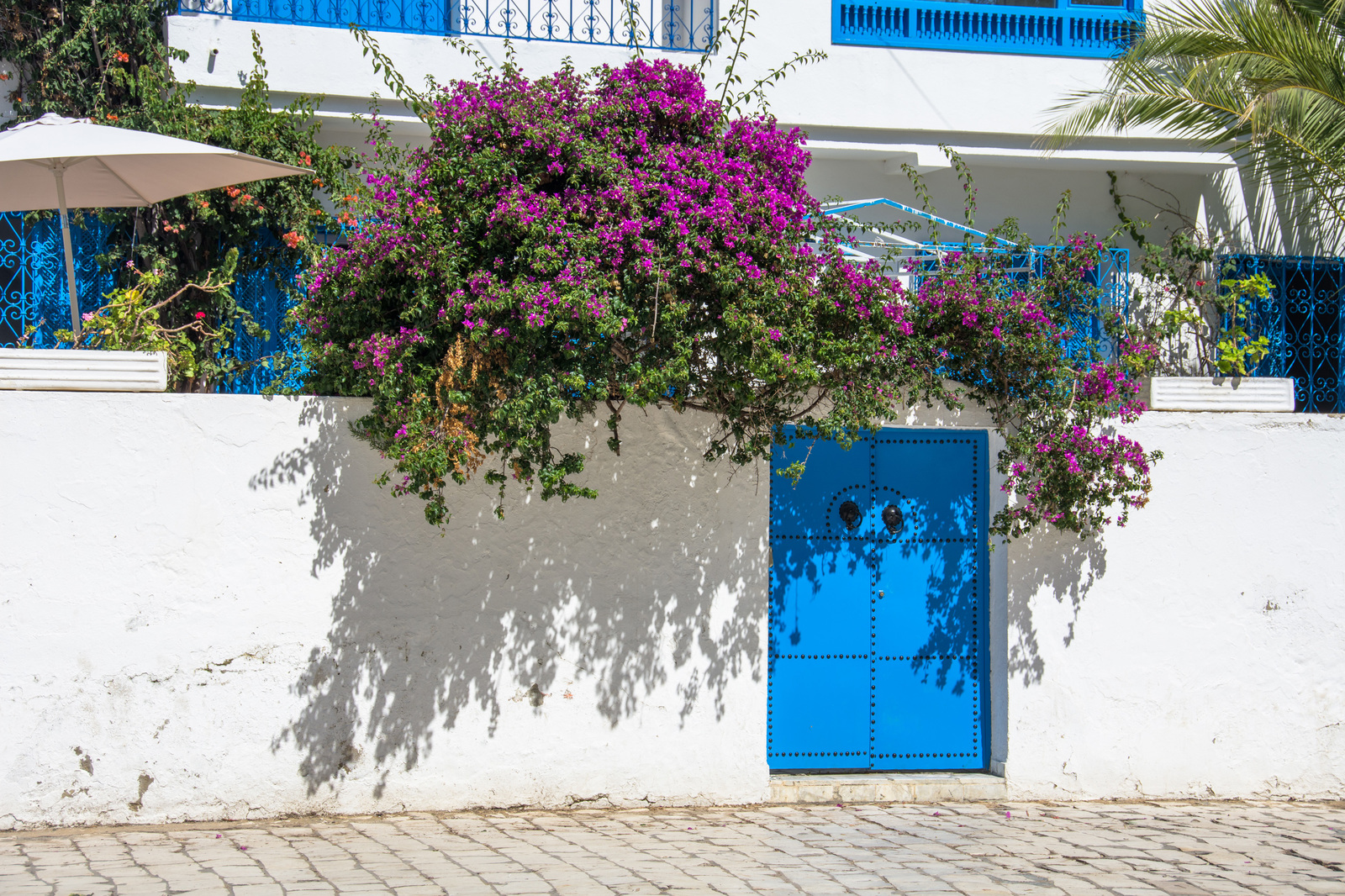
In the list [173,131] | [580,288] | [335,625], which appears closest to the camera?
[580,288]

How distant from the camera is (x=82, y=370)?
5395 millimetres

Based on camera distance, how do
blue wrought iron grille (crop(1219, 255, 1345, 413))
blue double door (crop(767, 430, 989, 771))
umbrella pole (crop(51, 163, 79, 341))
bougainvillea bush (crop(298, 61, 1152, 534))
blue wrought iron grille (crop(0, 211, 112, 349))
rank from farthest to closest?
blue wrought iron grille (crop(1219, 255, 1345, 413)) → blue wrought iron grille (crop(0, 211, 112, 349)) → blue double door (crop(767, 430, 989, 771)) → umbrella pole (crop(51, 163, 79, 341)) → bougainvillea bush (crop(298, 61, 1152, 534))

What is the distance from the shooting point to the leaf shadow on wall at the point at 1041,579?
20.7 feet

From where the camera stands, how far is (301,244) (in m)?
7.43

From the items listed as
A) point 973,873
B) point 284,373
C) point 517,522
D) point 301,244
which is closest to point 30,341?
point 301,244

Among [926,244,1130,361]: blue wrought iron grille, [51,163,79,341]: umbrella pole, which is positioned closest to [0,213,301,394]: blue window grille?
[51,163,79,341]: umbrella pole

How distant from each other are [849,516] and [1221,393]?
7.84ft

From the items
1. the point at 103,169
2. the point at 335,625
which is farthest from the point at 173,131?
the point at 335,625

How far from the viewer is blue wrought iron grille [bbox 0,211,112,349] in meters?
7.42

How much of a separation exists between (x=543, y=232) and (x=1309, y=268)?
24.8ft

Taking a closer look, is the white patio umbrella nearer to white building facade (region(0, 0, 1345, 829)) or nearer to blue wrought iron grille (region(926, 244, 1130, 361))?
white building facade (region(0, 0, 1345, 829))

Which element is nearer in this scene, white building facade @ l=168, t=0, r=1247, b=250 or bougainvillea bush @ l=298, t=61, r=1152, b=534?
bougainvillea bush @ l=298, t=61, r=1152, b=534

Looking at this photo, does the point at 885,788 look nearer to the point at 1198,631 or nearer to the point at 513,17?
the point at 1198,631

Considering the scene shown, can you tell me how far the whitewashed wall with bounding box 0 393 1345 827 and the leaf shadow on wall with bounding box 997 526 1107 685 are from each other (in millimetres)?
15
